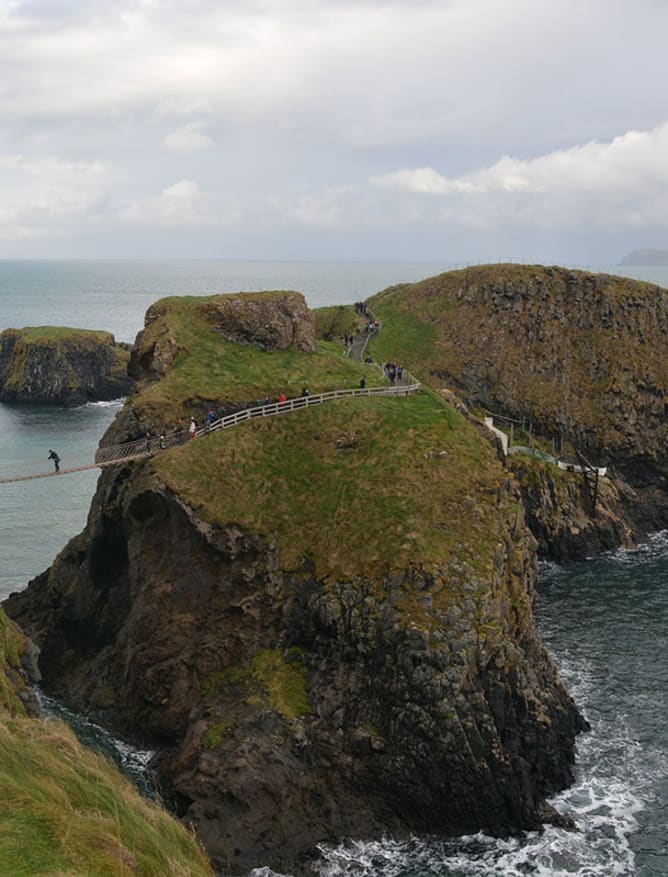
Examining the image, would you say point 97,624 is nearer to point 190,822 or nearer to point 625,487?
point 190,822

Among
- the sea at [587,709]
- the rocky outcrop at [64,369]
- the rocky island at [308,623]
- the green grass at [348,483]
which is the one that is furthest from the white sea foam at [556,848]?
the rocky outcrop at [64,369]

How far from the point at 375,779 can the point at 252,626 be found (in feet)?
37.4

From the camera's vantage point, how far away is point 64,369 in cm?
14950

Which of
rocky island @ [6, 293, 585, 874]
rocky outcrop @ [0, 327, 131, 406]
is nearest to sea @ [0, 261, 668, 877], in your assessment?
rocky island @ [6, 293, 585, 874]

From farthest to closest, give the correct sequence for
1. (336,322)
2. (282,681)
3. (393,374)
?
(336,322)
(393,374)
(282,681)

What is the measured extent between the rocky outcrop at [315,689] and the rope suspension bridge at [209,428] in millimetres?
1716

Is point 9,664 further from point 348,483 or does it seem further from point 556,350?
point 556,350

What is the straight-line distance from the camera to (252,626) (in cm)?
4772

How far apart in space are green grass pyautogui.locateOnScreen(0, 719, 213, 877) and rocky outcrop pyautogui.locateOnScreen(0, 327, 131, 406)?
409 feet

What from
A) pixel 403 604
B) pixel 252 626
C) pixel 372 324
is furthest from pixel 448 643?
pixel 372 324

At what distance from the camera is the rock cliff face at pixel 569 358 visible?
308 ft

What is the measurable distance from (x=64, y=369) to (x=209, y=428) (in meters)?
104

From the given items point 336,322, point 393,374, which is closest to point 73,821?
point 393,374

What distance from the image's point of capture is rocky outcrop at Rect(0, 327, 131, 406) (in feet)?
484
